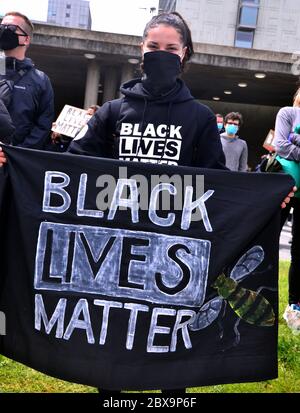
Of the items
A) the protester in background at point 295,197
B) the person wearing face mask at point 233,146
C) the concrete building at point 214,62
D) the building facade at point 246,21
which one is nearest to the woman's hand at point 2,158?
the protester in background at point 295,197

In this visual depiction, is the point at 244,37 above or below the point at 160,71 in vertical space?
above

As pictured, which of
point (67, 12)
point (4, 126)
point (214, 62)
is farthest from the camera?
point (67, 12)

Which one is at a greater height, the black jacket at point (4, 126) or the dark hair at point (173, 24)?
the dark hair at point (173, 24)

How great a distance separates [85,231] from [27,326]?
1.59ft

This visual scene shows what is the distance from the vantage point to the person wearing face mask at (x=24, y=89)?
346cm

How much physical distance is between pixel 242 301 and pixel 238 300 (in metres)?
0.02

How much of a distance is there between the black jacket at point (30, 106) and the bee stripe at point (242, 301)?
2.02 metres

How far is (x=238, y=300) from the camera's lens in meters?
2.11

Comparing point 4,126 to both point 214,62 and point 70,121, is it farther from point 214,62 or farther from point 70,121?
point 214,62

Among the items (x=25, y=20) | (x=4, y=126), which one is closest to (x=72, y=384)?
(x=4, y=126)

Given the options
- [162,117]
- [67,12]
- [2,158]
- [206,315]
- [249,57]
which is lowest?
[206,315]

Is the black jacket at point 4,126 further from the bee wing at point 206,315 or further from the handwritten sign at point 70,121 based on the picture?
the handwritten sign at point 70,121
